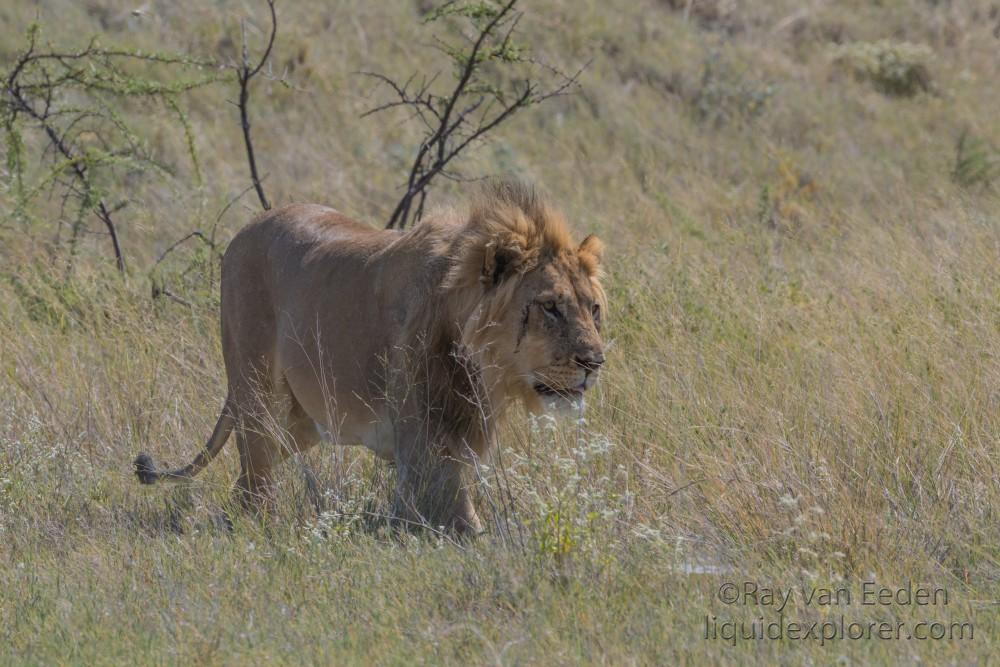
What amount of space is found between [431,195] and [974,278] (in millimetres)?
6188

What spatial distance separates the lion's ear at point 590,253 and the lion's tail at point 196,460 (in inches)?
77.9

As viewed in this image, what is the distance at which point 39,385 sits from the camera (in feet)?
24.5

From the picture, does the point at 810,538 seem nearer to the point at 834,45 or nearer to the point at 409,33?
the point at 409,33

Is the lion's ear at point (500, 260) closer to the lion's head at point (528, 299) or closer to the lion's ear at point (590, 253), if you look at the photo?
the lion's head at point (528, 299)

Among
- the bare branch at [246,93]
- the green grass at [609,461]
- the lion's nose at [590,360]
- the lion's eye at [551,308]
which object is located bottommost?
the green grass at [609,461]

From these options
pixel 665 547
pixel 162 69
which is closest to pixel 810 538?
pixel 665 547

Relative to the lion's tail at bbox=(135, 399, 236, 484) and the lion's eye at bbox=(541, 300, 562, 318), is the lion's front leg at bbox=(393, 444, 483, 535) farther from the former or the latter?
the lion's tail at bbox=(135, 399, 236, 484)

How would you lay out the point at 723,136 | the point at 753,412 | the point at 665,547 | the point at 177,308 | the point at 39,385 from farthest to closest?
the point at 723,136
the point at 177,308
the point at 39,385
the point at 753,412
the point at 665,547

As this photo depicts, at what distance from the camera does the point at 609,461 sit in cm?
589

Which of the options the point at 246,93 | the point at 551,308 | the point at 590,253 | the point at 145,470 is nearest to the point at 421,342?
the point at 551,308

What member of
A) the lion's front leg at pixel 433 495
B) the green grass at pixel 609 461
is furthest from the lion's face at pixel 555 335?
the lion's front leg at pixel 433 495

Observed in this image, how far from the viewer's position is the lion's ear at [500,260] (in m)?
5.38

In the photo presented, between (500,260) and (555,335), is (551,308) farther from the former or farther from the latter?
(500,260)

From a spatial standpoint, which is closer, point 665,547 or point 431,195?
point 665,547
